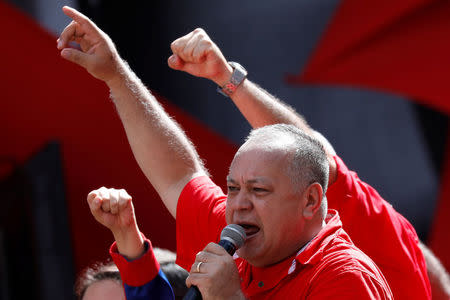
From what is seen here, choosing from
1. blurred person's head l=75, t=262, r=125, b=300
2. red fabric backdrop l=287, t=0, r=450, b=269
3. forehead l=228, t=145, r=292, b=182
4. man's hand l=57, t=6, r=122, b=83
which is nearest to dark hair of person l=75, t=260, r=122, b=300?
blurred person's head l=75, t=262, r=125, b=300

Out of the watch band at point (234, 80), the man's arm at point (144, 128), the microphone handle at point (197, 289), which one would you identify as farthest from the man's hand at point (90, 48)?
the microphone handle at point (197, 289)

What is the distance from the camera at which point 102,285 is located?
2.41 meters

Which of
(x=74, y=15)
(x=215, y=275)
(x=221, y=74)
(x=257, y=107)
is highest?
(x=74, y=15)

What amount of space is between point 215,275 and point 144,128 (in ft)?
3.07

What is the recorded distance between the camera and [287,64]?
19.3ft

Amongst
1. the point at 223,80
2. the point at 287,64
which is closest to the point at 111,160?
the point at 287,64

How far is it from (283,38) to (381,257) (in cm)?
374

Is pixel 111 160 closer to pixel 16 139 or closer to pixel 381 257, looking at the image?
pixel 16 139

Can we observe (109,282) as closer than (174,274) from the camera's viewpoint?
Answer: Yes

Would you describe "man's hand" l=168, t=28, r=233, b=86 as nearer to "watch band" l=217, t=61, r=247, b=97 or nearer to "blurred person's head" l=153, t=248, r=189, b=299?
"watch band" l=217, t=61, r=247, b=97

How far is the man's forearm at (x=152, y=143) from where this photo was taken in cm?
233

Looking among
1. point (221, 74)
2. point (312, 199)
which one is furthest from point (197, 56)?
point (312, 199)

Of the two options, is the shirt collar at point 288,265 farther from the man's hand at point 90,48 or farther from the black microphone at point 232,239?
the man's hand at point 90,48

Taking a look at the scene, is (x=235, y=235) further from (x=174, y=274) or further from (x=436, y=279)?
(x=436, y=279)
